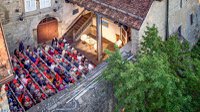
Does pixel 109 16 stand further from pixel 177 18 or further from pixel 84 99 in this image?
pixel 84 99

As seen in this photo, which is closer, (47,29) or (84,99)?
(84,99)

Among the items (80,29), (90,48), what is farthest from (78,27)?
(90,48)

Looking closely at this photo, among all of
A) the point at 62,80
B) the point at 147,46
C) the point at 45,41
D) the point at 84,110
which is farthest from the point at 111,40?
the point at 84,110

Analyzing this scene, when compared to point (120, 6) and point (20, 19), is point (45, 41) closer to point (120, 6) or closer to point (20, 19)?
point (20, 19)

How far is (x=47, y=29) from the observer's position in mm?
35250

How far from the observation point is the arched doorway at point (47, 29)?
3478cm

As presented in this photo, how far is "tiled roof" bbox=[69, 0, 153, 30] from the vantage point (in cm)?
2669

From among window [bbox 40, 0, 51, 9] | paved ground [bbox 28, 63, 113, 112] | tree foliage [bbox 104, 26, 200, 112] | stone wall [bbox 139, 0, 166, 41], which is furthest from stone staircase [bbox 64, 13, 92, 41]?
tree foliage [bbox 104, 26, 200, 112]

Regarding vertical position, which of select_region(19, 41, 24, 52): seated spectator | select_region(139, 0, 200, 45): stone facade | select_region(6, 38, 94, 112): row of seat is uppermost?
select_region(139, 0, 200, 45): stone facade

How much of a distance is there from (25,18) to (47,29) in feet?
10.3

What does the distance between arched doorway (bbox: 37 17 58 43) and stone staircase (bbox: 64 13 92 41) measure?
163 centimetres

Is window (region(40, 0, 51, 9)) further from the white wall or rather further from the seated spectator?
the white wall

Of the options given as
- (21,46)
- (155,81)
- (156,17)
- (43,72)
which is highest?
→ (156,17)

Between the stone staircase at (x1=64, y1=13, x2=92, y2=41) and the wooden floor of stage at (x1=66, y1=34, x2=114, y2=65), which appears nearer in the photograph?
the wooden floor of stage at (x1=66, y1=34, x2=114, y2=65)
